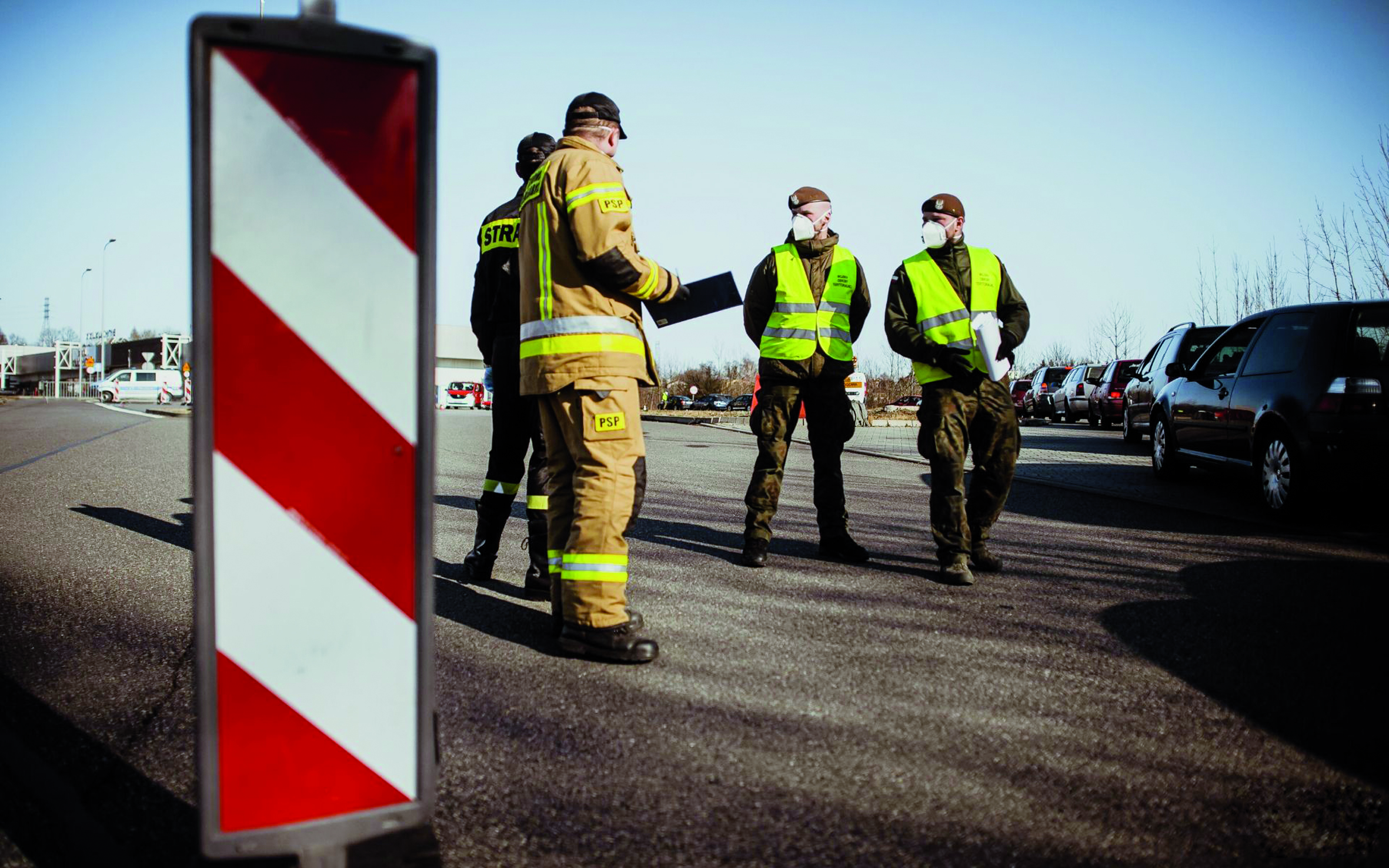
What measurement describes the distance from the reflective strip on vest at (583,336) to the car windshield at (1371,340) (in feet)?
19.5

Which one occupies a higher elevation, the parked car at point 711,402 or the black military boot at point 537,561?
the parked car at point 711,402

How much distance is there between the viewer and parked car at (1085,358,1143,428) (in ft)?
82.1

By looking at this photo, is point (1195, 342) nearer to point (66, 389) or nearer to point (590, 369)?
point (590, 369)

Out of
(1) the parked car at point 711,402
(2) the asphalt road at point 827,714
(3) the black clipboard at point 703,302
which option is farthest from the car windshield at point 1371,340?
(1) the parked car at point 711,402

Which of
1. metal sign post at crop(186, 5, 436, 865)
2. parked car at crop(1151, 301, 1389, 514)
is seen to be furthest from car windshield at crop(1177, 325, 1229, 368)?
metal sign post at crop(186, 5, 436, 865)

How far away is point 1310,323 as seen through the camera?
25.8 ft

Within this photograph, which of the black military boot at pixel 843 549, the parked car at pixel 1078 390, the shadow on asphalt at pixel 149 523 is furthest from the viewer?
the parked car at pixel 1078 390

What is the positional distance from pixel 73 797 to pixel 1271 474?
26.9 feet

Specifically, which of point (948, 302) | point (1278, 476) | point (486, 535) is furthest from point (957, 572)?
point (1278, 476)

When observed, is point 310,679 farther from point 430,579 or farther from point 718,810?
point 718,810

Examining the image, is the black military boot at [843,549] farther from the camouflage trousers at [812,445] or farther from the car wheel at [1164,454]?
the car wheel at [1164,454]

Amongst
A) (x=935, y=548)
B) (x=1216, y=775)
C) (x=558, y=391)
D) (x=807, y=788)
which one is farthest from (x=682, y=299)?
(x=935, y=548)

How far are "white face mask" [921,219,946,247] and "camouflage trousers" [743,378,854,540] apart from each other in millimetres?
890

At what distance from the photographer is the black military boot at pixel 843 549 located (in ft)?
19.2
